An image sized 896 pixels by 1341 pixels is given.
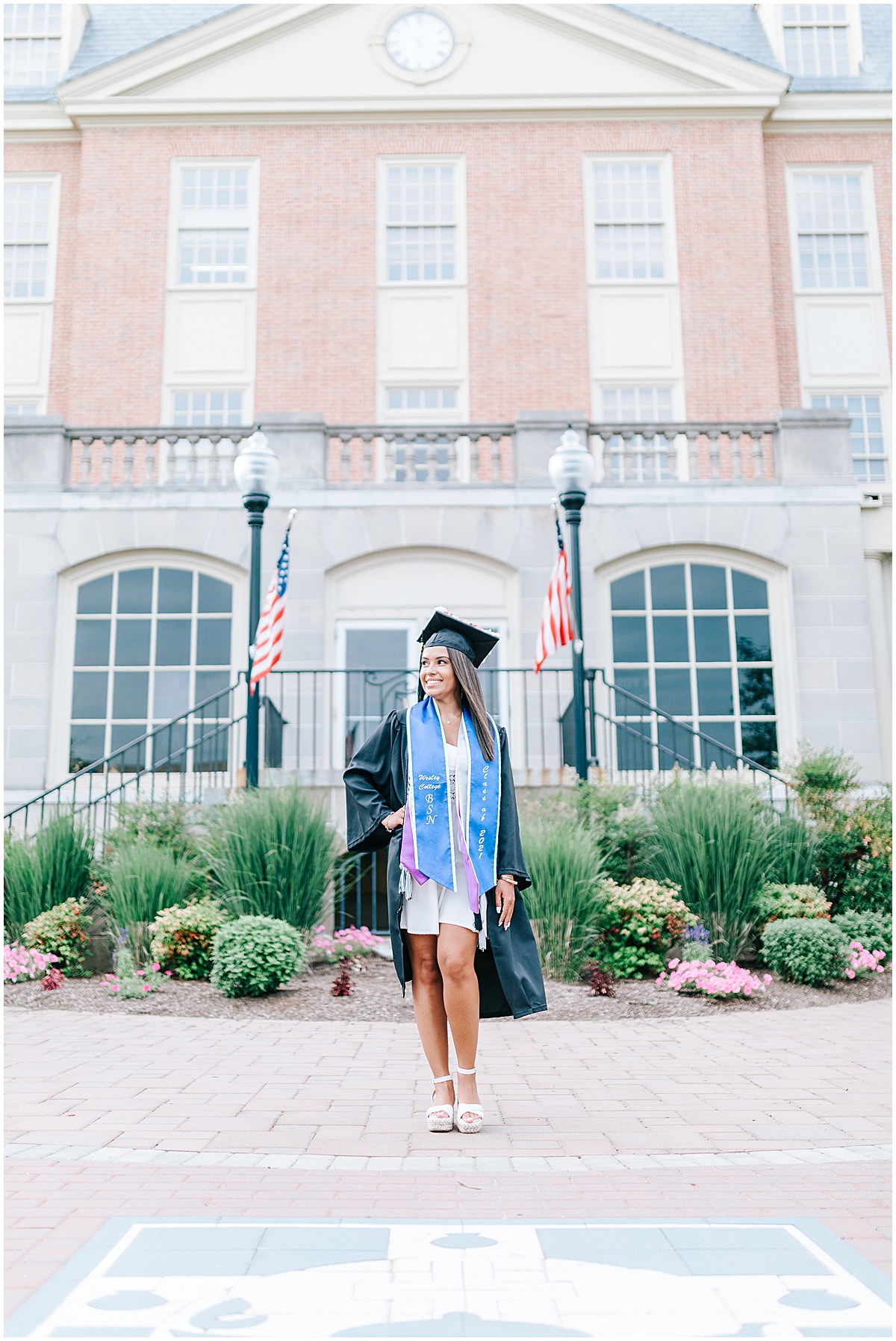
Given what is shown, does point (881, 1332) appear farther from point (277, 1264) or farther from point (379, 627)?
point (379, 627)

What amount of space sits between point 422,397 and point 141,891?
457 inches

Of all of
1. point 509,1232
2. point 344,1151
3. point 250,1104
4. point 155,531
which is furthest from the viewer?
point 155,531

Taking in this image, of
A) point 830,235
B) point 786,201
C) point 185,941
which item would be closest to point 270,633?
point 185,941

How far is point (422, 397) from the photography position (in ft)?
59.9

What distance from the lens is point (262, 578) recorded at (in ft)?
45.3

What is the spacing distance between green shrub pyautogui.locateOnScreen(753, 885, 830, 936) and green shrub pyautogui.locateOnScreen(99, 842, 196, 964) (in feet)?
15.5

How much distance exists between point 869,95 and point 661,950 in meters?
17.3

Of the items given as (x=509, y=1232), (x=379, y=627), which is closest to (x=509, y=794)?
(x=509, y=1232)

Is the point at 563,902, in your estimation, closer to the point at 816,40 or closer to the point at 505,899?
the point at 505,899

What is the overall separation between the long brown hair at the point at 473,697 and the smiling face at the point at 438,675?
0.08 feet

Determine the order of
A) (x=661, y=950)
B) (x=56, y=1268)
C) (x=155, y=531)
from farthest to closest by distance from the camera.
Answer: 1. (x=155, y=531)
2. (x=661, y=950)
3. (x=56, y=1268)

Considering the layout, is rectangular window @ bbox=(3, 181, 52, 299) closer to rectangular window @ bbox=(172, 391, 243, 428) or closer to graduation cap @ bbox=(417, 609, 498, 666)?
rectangular window @ bbox=(172, 391, 243, 428)

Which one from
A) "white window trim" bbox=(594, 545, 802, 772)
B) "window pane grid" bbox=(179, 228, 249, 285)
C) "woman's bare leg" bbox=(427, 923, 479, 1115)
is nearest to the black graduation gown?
"woman's bare leg" bbox=(427, 923, 479, 1115)

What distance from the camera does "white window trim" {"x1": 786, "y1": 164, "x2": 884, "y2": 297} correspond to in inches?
751
